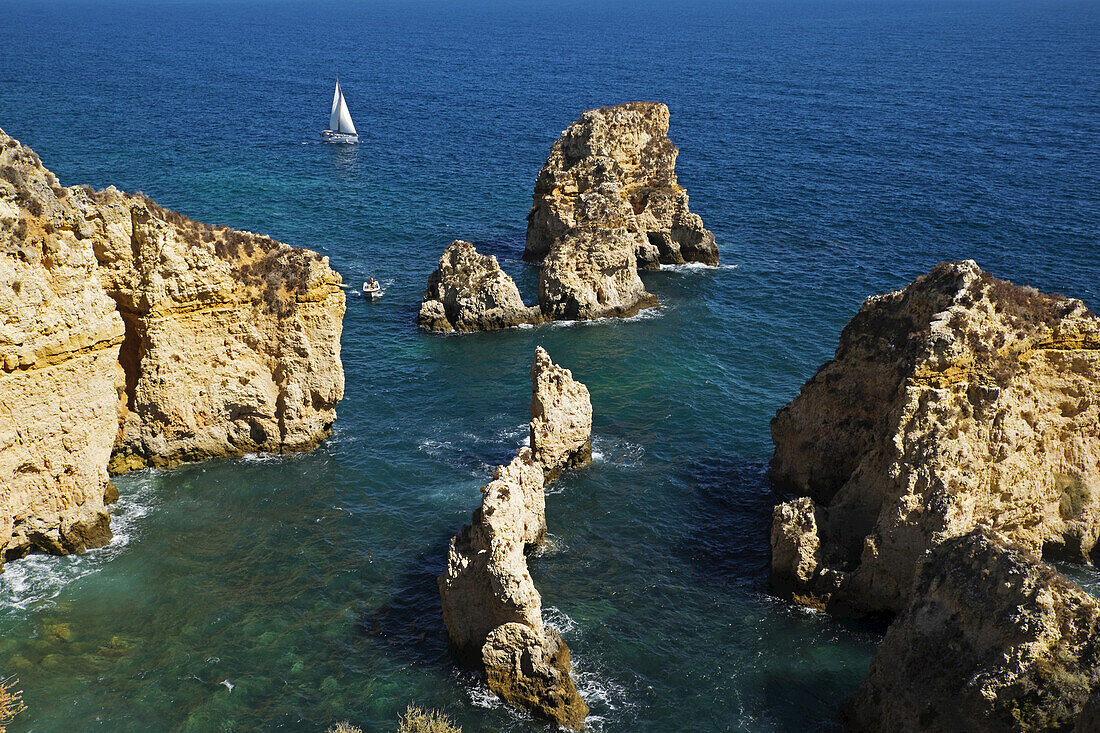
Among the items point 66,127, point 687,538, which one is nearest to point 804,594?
point 687,538

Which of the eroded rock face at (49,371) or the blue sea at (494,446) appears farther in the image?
the eroded rock face at (49,371)

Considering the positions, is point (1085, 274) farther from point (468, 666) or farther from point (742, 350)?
point (468, 666)

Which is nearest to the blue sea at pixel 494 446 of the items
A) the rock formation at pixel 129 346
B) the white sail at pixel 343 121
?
the rock formation at pixel 129 346

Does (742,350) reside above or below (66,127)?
below

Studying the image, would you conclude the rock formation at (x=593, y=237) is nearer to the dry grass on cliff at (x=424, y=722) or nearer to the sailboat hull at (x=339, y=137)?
the dry grass on cliff at (x=424, y=722)

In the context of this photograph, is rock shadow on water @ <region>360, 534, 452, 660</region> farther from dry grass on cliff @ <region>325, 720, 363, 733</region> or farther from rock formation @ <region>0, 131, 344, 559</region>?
rock formation @ <region>0, 131, 344, 559</region>

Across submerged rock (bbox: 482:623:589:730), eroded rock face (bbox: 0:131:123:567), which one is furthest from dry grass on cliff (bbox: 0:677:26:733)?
submerged rock (bbox: 482:623:589:730)
